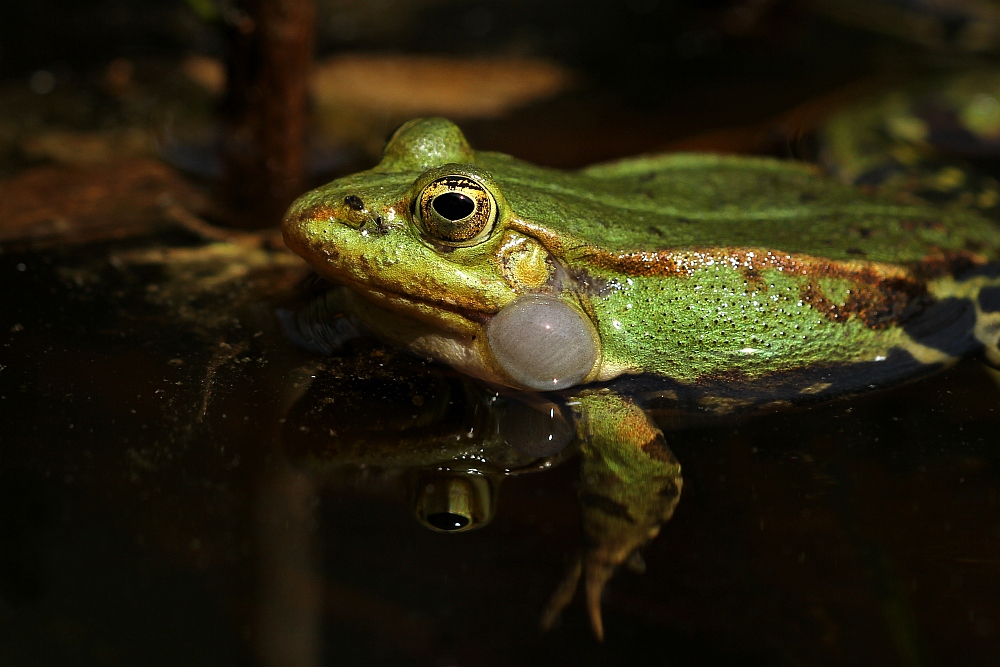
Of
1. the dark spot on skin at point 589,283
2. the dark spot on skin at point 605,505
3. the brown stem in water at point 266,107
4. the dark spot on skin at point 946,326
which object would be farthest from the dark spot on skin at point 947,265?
the brown stem in water at point 266,107

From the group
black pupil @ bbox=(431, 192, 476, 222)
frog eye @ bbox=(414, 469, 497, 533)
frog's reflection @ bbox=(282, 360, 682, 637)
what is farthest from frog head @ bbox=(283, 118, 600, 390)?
frog eye @ bbox=(414, 469, 497, 533)

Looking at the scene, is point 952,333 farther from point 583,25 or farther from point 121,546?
point 583,25

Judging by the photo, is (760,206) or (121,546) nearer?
(121,546)

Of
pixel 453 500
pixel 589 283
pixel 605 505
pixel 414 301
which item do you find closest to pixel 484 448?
pixel 453 500

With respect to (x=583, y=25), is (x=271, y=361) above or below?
below

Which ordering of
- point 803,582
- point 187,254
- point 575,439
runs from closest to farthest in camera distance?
point 803,582
point 575,439
point 187,254

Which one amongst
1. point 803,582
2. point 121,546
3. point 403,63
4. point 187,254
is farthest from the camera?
point 403,63

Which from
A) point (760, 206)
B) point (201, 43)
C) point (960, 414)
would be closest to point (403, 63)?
point (201, 43)

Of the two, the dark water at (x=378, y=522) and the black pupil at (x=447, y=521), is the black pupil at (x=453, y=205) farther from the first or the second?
the black pupil at (x=447, y=521)
